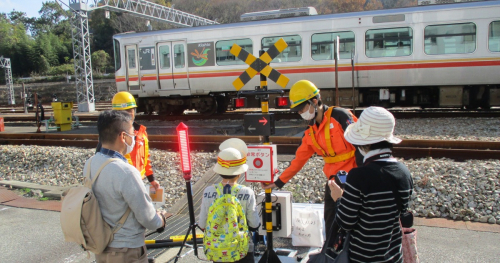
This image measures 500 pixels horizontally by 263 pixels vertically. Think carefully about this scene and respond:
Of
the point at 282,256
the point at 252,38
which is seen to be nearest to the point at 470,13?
the point at 252,38

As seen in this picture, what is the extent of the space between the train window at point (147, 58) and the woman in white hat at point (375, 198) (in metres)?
13.6

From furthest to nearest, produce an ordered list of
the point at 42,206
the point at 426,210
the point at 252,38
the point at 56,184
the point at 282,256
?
1. the point at 252,38
2. the point at 56,184
3. the point at 42,206
4. the point at 426,210
5. the point at 282,256

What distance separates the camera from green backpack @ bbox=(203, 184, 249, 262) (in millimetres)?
2951

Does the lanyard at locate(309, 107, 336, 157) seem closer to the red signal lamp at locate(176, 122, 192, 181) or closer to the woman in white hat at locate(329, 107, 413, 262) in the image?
the woman in white hat at locate(329, 107, 413, 262)

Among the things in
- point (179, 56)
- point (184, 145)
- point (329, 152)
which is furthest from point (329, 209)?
point (179, 56)

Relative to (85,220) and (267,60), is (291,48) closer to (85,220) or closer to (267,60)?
(267,60)

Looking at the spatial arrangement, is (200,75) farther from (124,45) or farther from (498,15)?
(498,15)

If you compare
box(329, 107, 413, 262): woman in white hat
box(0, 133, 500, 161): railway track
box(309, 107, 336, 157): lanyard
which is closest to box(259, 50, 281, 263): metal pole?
box(309, 107, 336, 157): lanyard

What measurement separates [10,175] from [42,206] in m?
2.98

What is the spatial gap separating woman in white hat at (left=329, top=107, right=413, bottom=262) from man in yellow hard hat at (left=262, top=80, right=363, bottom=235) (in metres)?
1.04

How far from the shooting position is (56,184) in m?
7.80

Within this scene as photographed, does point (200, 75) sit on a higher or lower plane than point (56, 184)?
higher

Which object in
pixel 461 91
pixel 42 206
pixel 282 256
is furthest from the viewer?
pixel 461 91

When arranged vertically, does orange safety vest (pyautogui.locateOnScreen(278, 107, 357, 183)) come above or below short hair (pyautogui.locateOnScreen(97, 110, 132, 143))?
below
